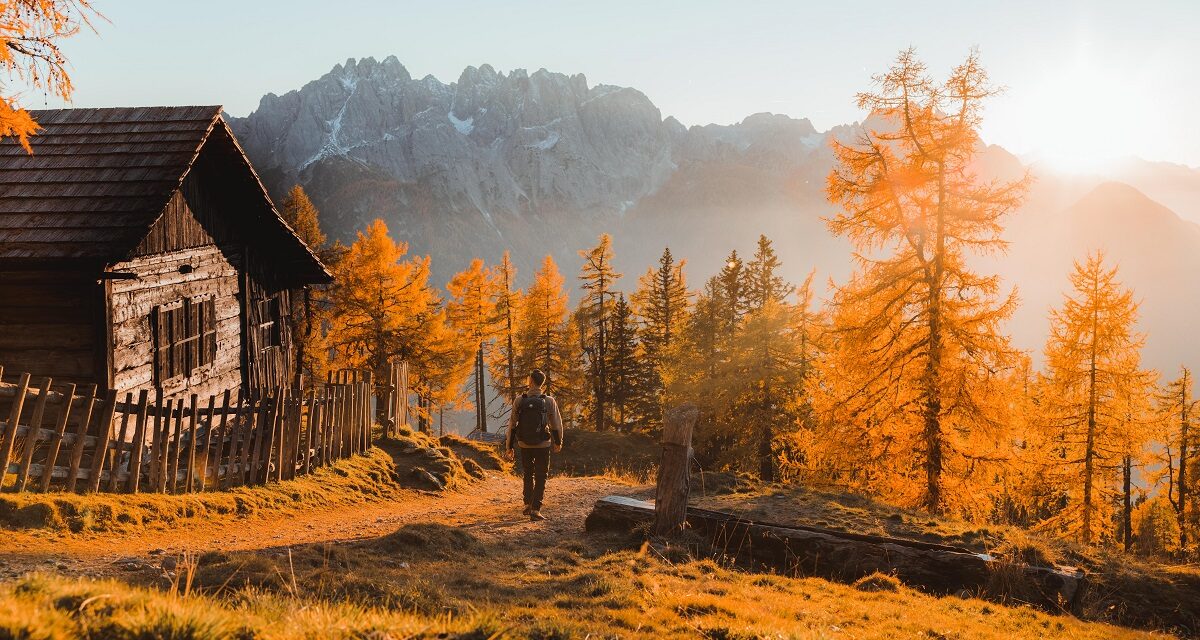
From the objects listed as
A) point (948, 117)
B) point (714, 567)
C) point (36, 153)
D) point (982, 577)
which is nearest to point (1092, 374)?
point (948, 117)

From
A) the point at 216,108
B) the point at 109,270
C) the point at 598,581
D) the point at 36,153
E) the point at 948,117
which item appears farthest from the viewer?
the point at 948,117

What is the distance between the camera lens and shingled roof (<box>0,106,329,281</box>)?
36.3ft

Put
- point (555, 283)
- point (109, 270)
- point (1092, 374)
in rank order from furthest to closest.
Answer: point (555, 283) < point (1092, 374) < point (109, 270)

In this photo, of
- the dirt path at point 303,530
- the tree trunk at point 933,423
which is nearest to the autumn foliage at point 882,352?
the tree trunk at point 933,423

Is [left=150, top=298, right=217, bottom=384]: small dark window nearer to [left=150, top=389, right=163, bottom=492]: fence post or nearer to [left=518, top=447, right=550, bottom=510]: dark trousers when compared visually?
[left=150, top=389, right=163, bottom=492]: fence post

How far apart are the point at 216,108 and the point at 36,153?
3357mm

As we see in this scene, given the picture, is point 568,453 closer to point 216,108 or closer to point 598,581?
point 216,108

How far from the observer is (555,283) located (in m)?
44.8

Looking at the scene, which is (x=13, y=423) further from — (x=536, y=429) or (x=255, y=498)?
(x=536, y=429)

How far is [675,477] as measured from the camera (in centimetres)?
855

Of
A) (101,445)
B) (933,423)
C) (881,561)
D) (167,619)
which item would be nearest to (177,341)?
(101,445)

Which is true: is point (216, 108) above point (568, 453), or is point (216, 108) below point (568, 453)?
above

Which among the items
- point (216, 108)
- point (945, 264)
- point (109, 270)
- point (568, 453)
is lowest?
point (568, 453)

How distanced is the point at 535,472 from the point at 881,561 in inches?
223
